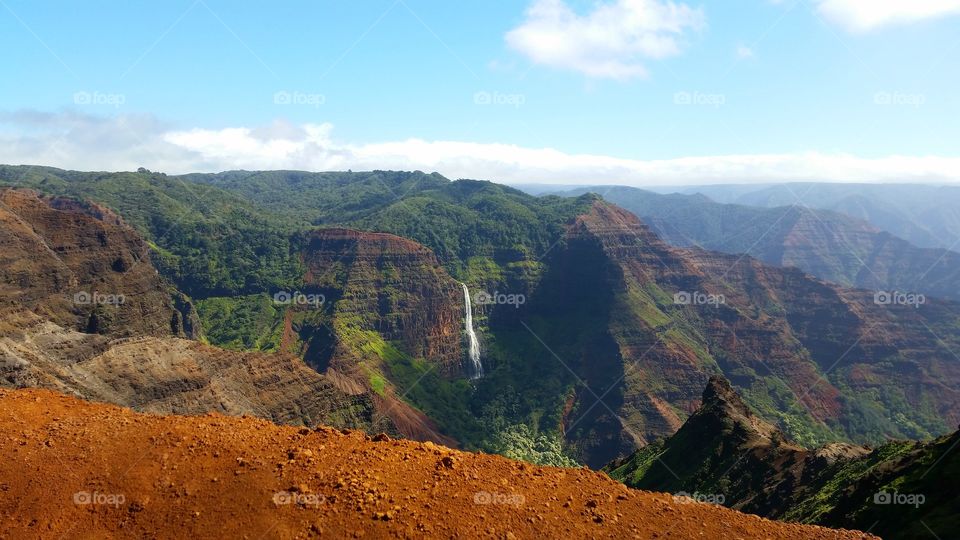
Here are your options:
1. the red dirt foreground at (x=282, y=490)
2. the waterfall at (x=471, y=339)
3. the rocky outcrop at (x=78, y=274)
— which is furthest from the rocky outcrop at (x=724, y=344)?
the red dirt foreground at (x=282, y=490)

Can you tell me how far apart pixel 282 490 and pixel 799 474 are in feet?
122

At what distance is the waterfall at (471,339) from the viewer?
448 ft

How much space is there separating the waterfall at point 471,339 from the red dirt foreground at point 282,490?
389 ft

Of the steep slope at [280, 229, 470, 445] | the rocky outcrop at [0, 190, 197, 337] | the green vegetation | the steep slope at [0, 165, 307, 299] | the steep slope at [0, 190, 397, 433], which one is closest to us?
the steep slope at [0, 190, 397, 433]

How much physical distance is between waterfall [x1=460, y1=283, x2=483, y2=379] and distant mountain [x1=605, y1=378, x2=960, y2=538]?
227 feet

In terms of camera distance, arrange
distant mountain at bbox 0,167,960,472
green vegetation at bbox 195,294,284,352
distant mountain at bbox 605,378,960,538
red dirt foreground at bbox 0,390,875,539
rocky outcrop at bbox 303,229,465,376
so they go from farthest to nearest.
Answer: rocky outcrop at bbox 303,229,465,376 → green vegetation at bbox 195,294,284,352 → distant mountain at bbox 0,167,960,472 → distant mountain at bbox 605,378,960,538 → red dirt foreground at bbox 0,390,875,539

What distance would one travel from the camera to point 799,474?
38.1 meters

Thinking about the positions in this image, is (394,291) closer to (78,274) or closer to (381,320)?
(381,320)

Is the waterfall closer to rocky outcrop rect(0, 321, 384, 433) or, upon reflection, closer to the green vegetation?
the green vegetation

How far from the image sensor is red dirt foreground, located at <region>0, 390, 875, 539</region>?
1450 centimetres

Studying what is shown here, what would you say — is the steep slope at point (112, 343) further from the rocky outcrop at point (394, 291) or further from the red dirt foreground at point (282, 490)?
the rocky outcrop at point (394, 291)

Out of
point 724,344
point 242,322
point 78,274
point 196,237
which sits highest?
point 196,237

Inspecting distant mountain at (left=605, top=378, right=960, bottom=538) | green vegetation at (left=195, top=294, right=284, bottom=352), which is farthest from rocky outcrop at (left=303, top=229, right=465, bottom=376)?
distant mountain at (left=605, top=378, right=960, bottom=538)

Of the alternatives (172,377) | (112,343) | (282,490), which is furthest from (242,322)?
(282,490)
